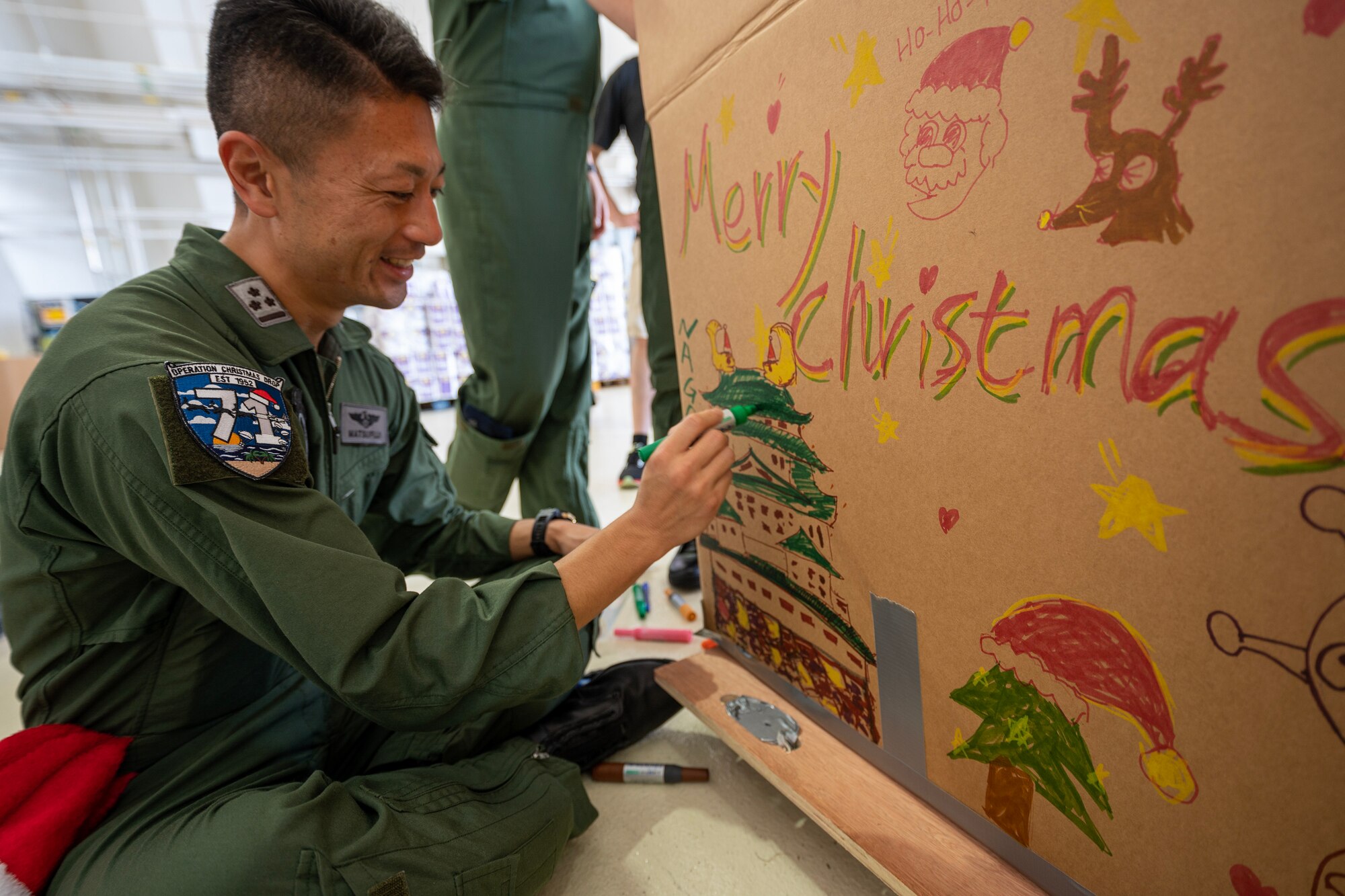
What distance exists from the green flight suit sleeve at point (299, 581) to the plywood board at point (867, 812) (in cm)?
30

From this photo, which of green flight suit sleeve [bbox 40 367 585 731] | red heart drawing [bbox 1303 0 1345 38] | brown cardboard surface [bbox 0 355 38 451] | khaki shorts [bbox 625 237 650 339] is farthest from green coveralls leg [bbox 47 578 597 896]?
brown cardboard surface [bbox 0 355 38 451]

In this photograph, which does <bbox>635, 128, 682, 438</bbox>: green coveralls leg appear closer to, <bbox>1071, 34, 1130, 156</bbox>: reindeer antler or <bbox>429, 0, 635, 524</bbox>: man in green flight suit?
<bbox>429, 0, 635, 524</bbox>: man in green flight suit

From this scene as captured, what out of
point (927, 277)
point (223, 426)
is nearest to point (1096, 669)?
point (927, 277)

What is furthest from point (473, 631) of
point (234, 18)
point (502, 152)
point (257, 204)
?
point (502, 152)

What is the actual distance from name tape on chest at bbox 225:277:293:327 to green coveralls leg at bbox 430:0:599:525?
44cm

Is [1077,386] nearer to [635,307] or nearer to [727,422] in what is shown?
[727,422]

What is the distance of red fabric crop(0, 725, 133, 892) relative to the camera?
560mm

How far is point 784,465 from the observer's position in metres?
0.74

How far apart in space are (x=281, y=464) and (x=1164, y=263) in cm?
69

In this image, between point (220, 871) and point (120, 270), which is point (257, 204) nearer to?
point (220, 871)

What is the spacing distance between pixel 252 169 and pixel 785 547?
745 millimetres

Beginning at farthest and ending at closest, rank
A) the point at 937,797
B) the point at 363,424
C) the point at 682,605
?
the point at 682,605 → the point at 363,424 → the point at 937,797

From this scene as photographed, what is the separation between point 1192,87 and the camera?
0.36 m

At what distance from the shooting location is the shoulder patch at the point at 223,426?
520 mm
